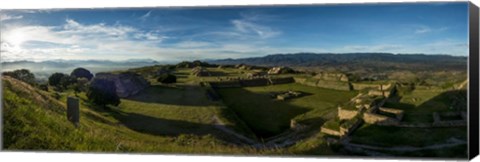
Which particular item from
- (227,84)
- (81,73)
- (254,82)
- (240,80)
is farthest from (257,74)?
(81,73)

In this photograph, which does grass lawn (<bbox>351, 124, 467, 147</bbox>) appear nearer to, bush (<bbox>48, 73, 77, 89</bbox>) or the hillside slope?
the hillside slope

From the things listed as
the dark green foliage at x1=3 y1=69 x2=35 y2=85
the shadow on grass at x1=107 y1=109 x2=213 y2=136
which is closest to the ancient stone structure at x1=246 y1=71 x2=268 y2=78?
the shadow on grass at x1=107 y1=109 x2=213 y2=136

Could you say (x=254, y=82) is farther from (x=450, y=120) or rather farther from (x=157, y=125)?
(x=450, y=120)

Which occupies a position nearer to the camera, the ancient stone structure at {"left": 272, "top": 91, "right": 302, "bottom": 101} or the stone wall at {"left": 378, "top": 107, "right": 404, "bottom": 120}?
the stone wall at {"left": 378, "top": 107, "right": 404, "bottom": 120}

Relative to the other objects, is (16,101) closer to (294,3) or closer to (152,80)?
(152,80)

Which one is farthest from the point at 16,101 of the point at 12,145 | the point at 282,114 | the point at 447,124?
the point at 447,124

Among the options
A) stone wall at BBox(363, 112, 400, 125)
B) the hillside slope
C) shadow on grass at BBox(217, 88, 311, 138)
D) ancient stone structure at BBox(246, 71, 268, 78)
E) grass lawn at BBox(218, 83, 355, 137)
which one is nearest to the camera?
stone wall at BBox(363, 112, 400, 125)
